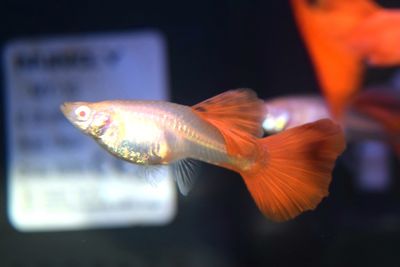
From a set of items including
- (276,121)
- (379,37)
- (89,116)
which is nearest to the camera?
(89,116)

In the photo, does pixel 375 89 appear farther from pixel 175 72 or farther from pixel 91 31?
pixel 91 31

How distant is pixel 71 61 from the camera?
1.23 meters

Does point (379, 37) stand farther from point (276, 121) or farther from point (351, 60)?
point (276, 121)

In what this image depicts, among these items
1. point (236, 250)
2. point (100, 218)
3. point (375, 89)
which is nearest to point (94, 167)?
point (100, 218)

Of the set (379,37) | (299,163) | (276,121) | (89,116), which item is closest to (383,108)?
(379,37)

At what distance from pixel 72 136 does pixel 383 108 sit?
0.72m

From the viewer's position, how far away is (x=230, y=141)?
378 mm

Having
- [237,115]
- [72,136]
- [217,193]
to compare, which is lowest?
[217,193]

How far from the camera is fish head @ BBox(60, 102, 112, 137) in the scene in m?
0.37

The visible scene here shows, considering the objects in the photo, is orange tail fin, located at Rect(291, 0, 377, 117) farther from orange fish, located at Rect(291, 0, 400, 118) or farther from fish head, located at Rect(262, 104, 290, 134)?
fish head, located at Rect(262, 104, 290, 134)

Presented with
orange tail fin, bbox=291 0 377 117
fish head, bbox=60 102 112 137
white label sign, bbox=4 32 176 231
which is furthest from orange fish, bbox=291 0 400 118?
fish head, bbox=60 102 112 137

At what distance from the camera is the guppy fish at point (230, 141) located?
0.37m

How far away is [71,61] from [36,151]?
0.23m

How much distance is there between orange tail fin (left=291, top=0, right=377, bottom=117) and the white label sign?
41cm
